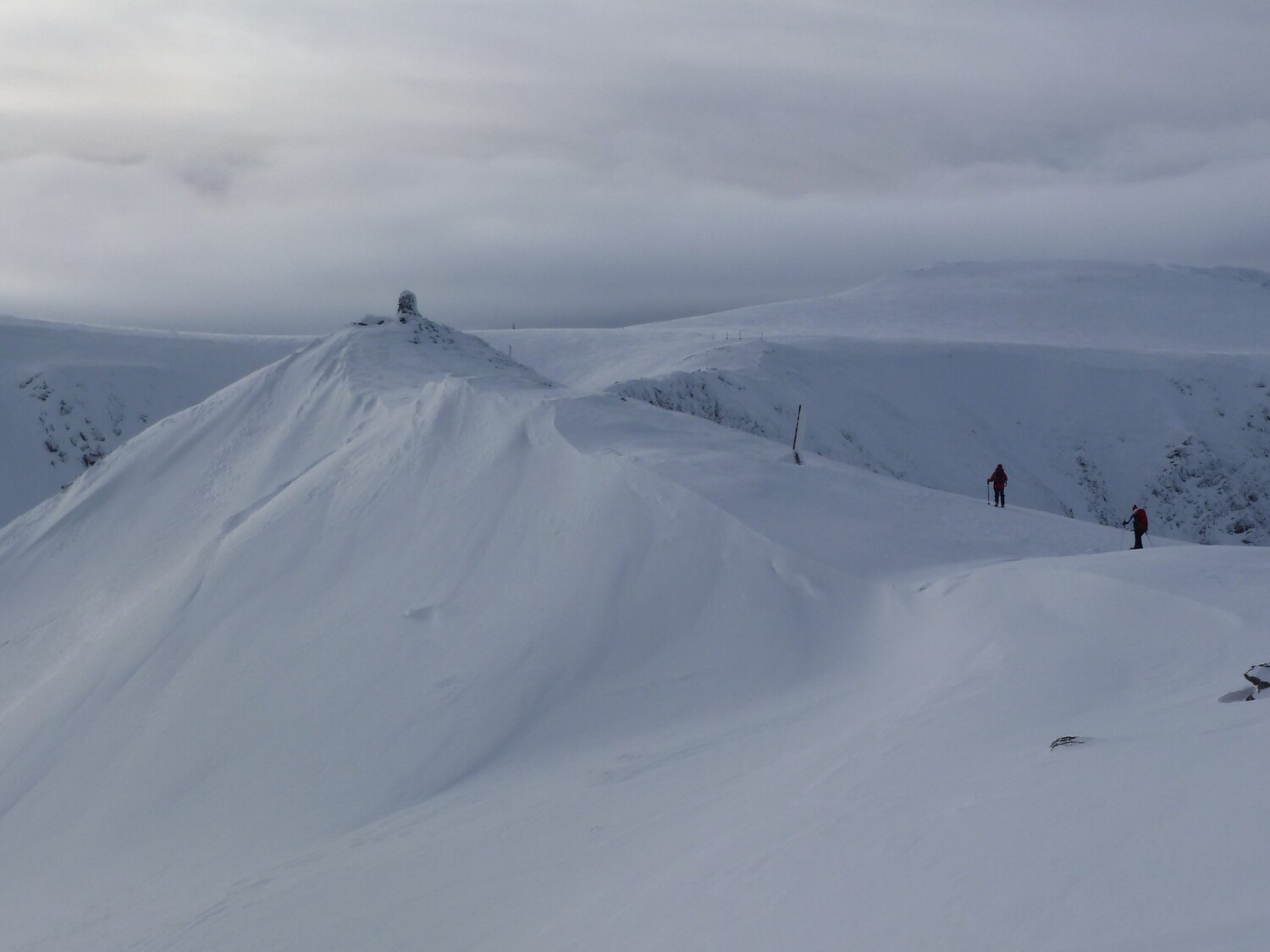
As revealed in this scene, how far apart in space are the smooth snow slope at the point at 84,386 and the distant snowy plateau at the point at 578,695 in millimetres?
18059

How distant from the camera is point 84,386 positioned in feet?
118

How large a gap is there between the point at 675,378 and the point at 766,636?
19.0m

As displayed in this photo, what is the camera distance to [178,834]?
29.4ft

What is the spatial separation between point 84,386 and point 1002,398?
30.4 meters

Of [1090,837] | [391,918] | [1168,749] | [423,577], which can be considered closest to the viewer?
[1090,837]

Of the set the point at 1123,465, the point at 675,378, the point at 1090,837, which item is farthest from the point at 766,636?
the point at 1123,465

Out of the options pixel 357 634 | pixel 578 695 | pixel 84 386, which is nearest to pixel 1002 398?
pixel 357 634

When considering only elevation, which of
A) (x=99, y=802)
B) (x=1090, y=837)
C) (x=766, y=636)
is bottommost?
(x=99, y=802)

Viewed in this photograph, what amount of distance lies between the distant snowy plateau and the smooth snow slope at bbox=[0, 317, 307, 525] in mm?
18059

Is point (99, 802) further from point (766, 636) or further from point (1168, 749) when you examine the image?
point (1168, 749)

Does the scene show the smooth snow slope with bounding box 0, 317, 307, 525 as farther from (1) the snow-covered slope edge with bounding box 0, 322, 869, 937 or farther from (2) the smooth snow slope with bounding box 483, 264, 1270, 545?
(1) the snow-covered slope edge with bounding box 0, 322, 869, 937

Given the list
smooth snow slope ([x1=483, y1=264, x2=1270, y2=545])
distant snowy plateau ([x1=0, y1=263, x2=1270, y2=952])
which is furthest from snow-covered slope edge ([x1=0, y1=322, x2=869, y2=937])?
smooth snow slope ([x1=483, y1=264, x2=1270, y2=545])

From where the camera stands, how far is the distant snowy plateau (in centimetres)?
484

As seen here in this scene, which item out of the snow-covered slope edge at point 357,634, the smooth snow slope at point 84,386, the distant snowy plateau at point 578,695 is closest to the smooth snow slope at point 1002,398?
the smooth snow slope at point 84,386
